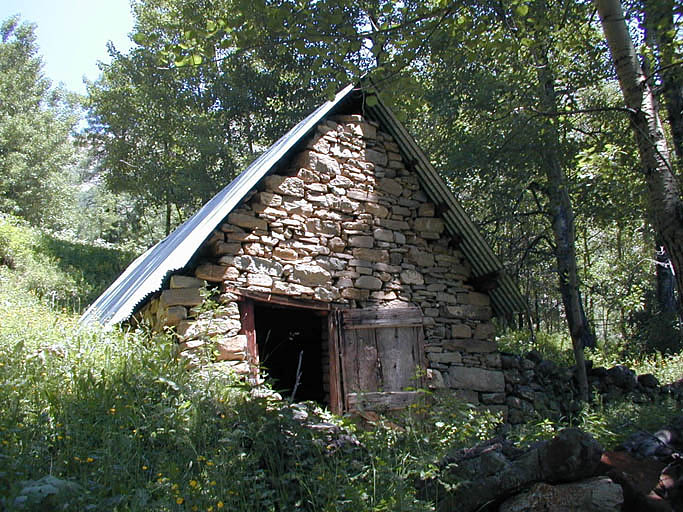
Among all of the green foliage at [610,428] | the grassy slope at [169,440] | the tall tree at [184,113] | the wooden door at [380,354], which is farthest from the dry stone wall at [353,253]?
the tall tree at [184,113]

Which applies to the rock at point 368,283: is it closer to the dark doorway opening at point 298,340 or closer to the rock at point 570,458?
the dark doorway opening at point 298,340

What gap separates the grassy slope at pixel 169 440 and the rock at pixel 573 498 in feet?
2.03

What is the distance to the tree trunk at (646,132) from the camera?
5.07 metres

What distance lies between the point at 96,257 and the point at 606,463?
18244 mm

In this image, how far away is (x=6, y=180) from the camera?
24484mm

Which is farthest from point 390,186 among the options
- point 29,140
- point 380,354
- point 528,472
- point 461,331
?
point 29,140

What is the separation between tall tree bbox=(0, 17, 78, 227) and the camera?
25.1 meters

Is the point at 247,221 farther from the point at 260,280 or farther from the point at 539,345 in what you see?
the point at 539,345

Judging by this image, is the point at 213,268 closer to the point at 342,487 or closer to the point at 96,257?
the point at 342,487

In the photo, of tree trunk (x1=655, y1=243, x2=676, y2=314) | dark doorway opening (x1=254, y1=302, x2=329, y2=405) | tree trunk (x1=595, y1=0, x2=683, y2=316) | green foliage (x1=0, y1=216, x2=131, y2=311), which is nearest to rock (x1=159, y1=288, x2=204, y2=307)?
dark doorway opening (x1=254, y1=302, x2=329, y2=405)

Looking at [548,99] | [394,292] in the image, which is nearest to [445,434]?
[394,292]

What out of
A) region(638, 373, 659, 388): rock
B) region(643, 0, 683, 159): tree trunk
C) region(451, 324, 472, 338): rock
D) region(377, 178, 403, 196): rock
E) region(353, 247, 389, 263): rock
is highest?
region(643, 0, 683, 159): tree trunk

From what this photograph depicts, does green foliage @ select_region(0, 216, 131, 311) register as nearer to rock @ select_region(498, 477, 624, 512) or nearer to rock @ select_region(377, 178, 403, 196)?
rock @ select_region(377, 178, 403, 196)

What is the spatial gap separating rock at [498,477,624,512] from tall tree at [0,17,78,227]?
24629 mm
